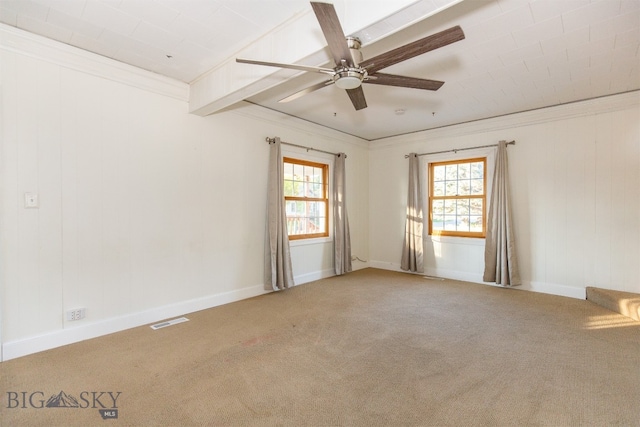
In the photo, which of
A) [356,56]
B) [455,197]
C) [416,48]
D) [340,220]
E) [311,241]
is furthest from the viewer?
[340,220]

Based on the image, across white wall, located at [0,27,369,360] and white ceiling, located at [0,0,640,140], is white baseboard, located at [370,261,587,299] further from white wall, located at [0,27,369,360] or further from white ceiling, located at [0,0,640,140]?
white wall, located at [0,27,369,360]

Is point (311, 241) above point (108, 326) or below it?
above

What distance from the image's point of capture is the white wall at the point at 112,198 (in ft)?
8.32

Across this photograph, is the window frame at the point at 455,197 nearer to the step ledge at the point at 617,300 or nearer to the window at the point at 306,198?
the step ledge at the point at 617,300

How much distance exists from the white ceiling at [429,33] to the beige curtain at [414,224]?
1739 millimetres

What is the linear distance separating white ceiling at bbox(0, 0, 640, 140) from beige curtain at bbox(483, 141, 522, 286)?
3.70ft

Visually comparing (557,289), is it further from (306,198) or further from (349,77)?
(349,77)

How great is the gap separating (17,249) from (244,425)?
2.40 m

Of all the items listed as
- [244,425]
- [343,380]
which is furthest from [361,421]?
[244,425]

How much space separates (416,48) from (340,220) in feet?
12.0

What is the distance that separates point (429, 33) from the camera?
2.53m

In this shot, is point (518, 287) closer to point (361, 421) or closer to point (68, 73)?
point (361, 421)

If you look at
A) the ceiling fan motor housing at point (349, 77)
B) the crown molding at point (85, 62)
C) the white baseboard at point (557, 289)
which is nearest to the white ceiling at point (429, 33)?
the crown molding at point (85, 62)

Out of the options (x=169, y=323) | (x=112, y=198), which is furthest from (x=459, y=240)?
(x=112, y=198)
